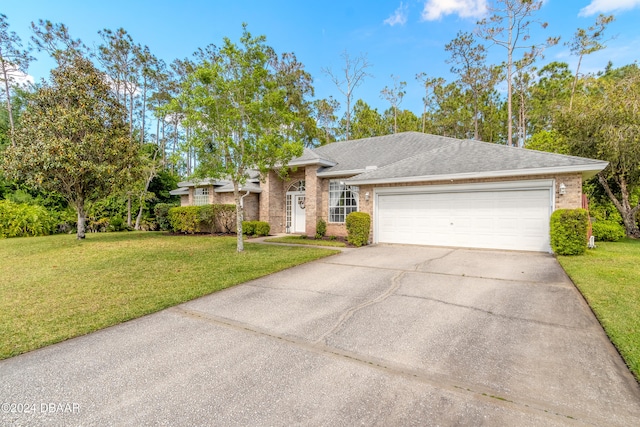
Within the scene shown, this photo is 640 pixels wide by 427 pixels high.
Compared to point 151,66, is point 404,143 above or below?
below

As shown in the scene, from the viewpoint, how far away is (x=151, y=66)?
2425 cm

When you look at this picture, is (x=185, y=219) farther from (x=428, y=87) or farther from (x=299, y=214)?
(x=428, y=87)

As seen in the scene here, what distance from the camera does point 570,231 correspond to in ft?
26.6

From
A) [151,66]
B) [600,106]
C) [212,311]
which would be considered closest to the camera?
[212,311]

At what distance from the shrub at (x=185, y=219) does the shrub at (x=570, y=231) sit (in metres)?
15.3

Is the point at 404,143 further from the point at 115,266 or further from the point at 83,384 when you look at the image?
the point at 83,384

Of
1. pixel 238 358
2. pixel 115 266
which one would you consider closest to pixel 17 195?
pixel 115 266

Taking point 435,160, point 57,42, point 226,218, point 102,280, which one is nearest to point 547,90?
point 435,160

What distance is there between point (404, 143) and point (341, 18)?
8.81 metres

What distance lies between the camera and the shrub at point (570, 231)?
26.3ft

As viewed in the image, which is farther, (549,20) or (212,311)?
(549,20)

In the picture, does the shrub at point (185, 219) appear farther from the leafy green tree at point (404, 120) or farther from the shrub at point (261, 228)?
the leafy green tree at point (404, 120)

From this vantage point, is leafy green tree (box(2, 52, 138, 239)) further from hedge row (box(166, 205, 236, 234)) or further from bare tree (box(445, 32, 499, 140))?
bare tree (box(445, 32, 499, 140))

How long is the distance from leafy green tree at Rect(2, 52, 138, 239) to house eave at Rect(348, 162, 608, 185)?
35.1 feet
